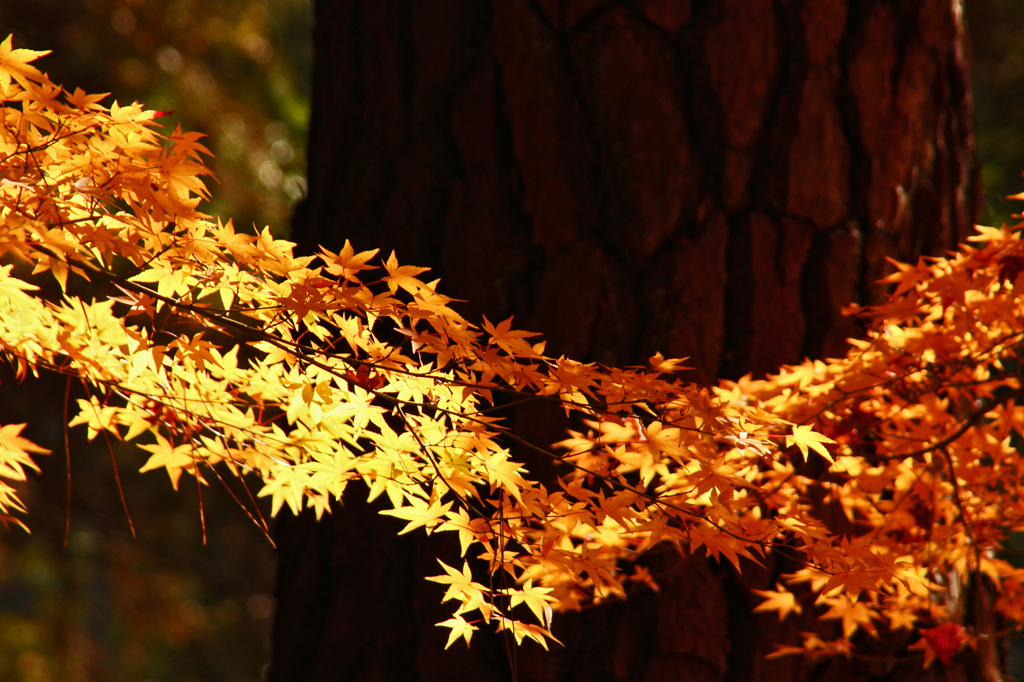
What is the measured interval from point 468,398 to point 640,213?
0.50 m

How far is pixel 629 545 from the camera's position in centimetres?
116

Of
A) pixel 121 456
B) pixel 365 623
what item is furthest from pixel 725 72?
pixel 121 456

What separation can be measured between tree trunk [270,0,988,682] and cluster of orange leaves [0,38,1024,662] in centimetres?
9

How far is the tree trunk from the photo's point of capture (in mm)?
1196

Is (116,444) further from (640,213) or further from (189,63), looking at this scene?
(640,213)

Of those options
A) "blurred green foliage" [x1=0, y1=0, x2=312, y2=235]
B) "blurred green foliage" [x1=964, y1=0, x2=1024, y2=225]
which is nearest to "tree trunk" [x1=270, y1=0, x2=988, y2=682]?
"blurred green foliage" [x1=0, y1=0, x2=312, y2=235]

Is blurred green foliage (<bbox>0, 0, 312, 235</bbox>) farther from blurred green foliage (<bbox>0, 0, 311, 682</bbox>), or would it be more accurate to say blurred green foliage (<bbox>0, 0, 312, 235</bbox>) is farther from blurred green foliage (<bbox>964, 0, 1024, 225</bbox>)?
blurred green foliage (<bbox>964, 0, 1024, 225</bbox>)

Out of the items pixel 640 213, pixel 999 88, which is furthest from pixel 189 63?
pixel 999 88

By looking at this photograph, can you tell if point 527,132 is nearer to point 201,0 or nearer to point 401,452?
point 401,452

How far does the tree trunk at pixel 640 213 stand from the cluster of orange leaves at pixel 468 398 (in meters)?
0.09

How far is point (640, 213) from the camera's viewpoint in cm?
122

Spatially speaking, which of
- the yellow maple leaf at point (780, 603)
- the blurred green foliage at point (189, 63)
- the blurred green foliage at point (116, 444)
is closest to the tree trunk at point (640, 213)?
the yellow maple leaf at point (780, 603)

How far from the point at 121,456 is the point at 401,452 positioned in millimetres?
3939

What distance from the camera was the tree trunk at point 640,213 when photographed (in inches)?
47.1
